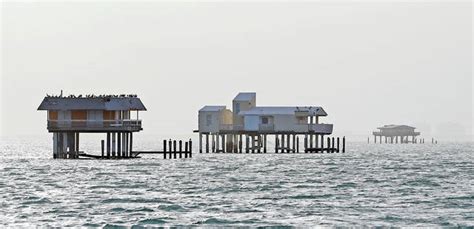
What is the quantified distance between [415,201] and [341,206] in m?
4.64

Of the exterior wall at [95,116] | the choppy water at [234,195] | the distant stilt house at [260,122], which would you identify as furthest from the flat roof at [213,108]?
the choppy water at [234,195]

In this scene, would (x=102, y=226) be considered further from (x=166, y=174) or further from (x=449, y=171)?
(x=449, y=171)

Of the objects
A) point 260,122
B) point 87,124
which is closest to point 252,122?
point 260,122

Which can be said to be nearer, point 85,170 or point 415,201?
point 415,201

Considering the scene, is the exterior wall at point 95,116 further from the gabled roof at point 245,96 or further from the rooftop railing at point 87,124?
the gabled roof at point 245,96

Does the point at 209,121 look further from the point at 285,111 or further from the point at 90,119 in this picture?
the point at 90,119

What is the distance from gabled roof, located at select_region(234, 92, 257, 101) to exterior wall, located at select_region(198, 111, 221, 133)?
265 centimetres

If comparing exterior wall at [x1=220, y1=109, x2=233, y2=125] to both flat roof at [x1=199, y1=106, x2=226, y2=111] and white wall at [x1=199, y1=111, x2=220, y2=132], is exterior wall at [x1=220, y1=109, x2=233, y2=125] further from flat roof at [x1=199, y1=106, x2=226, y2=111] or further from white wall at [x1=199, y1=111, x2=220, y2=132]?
white wall at [x1=199, y1=111, x2=220, y2=132]

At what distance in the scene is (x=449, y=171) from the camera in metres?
83.8

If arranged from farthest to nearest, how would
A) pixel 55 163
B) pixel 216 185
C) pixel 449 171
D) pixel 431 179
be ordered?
pixel 55 163 < pixel 449 171 < pixel 431 179 < pixel 216 185

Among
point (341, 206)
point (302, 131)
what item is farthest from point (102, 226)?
point (302, 131)

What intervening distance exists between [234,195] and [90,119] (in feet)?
123

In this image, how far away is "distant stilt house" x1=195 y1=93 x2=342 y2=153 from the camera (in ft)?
379

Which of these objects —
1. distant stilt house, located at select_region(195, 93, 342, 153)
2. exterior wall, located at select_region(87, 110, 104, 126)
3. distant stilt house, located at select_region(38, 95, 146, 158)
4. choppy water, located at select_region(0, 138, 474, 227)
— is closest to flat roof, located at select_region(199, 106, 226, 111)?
distant stilt house, located at select_region(195, 93, 342, 153)
